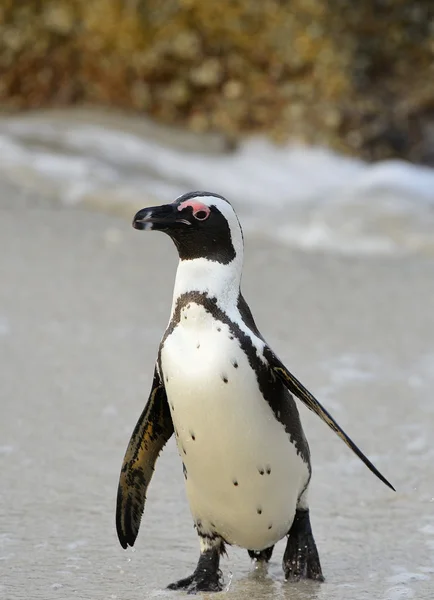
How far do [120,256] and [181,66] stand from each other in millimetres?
3933

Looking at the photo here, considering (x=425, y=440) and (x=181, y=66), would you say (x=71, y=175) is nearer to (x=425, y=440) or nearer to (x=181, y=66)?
(x=181, y=66)

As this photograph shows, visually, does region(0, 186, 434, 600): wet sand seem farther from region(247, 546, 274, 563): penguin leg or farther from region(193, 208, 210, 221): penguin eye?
region(193, 208, 210, 221): penguin eye

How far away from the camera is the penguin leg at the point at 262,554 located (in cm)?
251

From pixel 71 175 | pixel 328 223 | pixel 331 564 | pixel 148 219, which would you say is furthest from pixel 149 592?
pixel 71 175

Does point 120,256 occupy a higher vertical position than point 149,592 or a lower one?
higher

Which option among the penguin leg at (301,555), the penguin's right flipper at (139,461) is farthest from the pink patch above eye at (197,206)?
the penguin leg at (301,555)

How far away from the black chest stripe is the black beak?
15cm

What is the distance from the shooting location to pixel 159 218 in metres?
Answer: 2.23

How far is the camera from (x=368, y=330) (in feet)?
15.1

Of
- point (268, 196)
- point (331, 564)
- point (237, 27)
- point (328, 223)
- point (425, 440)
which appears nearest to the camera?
point (331, 564)

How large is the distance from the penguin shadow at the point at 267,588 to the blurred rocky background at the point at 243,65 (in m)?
6.33

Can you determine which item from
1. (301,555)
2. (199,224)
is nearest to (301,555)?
(301,555)

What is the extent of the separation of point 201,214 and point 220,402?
391 mm

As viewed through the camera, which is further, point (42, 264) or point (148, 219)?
point (42, 264)
